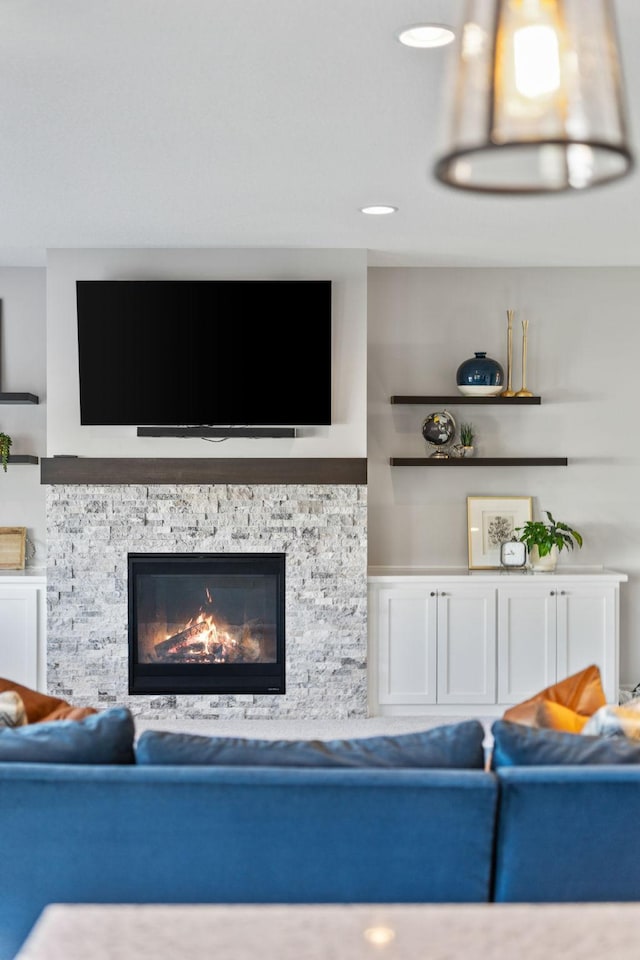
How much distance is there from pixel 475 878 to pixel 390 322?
14.4 feet

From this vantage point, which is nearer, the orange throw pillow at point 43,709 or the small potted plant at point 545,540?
the orange throw pillow at point 43,709

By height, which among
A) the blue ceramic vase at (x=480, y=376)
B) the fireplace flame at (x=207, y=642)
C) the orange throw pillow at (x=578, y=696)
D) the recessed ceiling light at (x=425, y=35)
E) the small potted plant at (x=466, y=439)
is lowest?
the fireplace flame at (x=207, y=642)

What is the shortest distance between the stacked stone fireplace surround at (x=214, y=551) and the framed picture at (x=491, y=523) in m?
0.81

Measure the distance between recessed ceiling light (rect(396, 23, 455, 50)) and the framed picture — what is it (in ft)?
11.9

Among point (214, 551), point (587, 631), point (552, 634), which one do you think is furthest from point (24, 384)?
point (587, 631)

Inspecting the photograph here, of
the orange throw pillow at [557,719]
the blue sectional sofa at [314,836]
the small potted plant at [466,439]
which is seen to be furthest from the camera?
the small potted plant at [466,439]

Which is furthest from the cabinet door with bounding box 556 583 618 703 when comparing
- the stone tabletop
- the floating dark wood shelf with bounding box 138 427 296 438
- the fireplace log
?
the stone tabletop

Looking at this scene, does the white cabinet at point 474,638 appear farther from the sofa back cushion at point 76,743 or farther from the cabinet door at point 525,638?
the sofa back cushion at point 76,743

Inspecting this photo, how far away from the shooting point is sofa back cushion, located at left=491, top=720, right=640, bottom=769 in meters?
2.31

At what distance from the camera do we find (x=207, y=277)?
18.8 feet

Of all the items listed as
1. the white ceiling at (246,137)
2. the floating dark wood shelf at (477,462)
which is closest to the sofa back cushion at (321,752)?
the white ceiling at (246,137)

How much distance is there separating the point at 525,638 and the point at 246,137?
3.29 meters

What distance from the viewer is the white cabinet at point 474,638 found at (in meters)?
5.77

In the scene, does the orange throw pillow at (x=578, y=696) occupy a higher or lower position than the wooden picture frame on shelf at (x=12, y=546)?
lower
